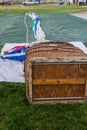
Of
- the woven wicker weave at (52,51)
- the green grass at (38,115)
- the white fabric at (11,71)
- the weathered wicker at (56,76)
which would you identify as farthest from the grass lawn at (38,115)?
the white fabric at (11,71)

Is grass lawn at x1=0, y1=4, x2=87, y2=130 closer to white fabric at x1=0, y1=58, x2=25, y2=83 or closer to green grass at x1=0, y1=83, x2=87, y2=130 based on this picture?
green grass at x1=0, y1=83, x2=87, y2=130

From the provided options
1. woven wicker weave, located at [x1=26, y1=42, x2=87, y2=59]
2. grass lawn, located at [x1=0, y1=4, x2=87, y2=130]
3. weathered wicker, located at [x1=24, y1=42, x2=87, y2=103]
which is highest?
woven wicker weave, located at [x1=26, y1=42, x2=87, y2=59]

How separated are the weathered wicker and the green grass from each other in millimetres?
149

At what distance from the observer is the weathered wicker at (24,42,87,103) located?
421 cm

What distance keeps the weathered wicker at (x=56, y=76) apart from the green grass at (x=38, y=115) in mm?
149

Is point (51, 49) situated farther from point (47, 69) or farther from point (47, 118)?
point (47, 118)

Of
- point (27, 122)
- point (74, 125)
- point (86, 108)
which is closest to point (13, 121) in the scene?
point (27, 122)

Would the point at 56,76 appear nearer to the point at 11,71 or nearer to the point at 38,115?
the point at 38,115

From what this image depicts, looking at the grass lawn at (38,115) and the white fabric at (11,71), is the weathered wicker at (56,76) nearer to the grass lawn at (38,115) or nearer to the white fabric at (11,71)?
the grass lawn at (38,115)

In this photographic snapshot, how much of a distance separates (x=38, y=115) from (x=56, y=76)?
65 centimetres

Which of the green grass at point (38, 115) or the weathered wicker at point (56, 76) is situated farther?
the weathered wicker at point (56, 76)

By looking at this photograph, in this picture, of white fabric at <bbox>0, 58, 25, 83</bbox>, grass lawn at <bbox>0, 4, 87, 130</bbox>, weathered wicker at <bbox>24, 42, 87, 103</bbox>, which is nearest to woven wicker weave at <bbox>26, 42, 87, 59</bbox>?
weathered wicker at <bbox>24, 42, 87, 103</bbox>

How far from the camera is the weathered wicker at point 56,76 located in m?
4.21

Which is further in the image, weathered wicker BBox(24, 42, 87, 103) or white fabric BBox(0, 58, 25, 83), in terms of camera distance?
white fabric BBox(0, 58, 25, 83)
